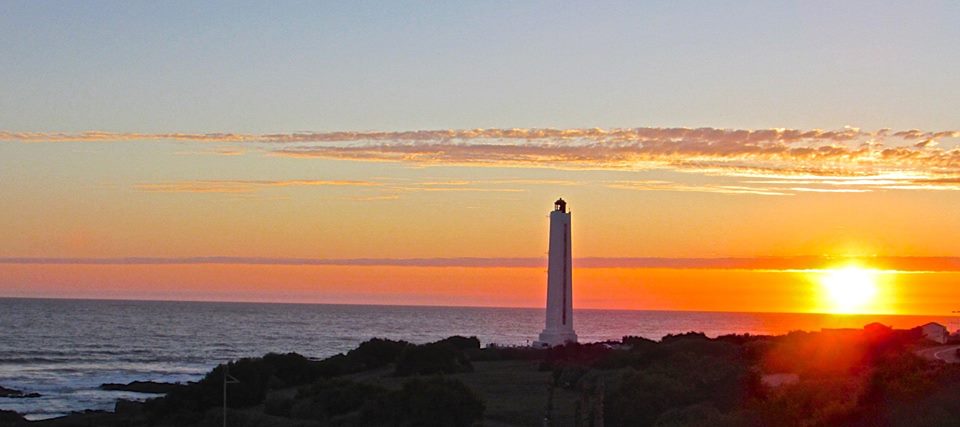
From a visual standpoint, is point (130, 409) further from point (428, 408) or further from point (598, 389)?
point (598, 389)

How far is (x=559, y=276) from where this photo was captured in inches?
1673

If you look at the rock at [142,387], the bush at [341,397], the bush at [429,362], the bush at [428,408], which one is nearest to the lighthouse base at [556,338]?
the bush at [429,362]

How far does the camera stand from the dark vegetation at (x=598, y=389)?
20766 millimetres

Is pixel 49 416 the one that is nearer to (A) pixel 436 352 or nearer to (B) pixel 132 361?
(A) pixel 436 352

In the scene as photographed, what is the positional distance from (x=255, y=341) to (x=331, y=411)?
6782cm

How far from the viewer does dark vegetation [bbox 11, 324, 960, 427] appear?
2077 cm

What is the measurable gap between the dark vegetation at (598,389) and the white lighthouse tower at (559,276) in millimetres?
1137

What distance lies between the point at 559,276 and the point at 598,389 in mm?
17940

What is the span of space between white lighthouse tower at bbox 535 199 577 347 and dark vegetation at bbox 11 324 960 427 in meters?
1.14

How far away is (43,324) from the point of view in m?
116

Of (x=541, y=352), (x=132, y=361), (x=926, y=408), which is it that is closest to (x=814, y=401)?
(x=926, y=408)

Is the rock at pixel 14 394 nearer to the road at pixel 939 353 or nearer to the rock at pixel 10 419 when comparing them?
the rock at pixel 10 419

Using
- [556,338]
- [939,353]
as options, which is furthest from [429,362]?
[939,353]

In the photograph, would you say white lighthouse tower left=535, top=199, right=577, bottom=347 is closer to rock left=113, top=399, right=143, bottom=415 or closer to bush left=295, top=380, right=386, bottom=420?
bush left=295, top=380, right=386, bottom=420
